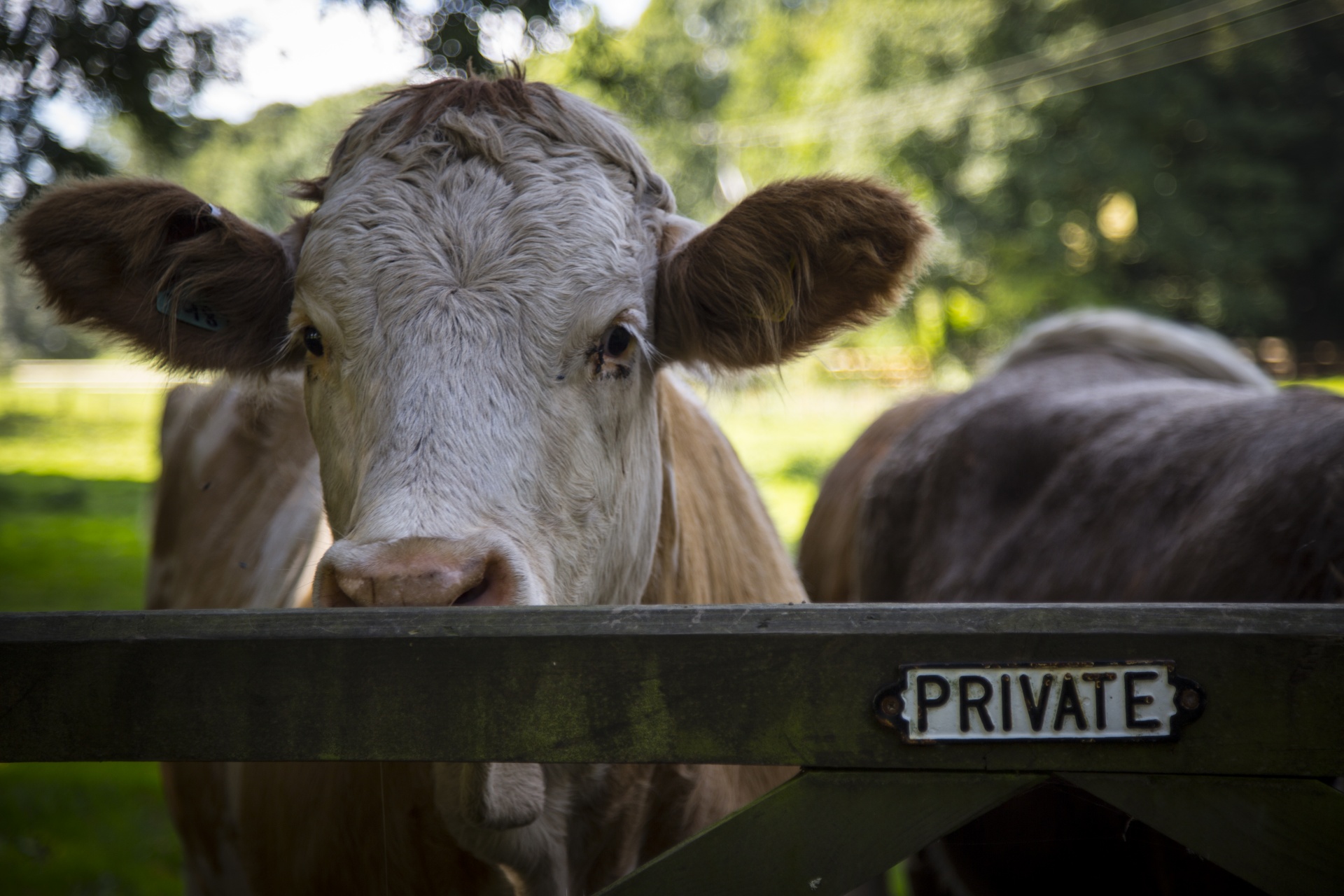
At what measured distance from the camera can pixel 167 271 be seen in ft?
6.45

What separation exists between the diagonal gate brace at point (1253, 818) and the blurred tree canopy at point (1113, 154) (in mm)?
21000

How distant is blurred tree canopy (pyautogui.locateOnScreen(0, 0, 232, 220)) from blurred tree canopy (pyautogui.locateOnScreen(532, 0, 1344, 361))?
702 inches

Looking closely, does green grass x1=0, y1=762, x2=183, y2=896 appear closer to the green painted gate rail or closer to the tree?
the green painted gate rail

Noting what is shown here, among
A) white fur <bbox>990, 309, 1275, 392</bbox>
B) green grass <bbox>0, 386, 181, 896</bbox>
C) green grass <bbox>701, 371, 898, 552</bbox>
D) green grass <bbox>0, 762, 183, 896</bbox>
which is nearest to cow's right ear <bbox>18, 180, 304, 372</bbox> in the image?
green grass <bbox>0, 386, 181, 896</bbox>

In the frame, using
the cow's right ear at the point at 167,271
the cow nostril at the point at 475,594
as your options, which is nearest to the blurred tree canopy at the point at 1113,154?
the cow's right ear at the point at 167,271

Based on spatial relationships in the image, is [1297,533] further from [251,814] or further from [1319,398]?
[251,814]

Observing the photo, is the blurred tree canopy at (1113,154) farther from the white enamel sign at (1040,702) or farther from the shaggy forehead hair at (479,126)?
the white enamel sign at (1040,702)

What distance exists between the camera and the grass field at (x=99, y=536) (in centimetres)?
408

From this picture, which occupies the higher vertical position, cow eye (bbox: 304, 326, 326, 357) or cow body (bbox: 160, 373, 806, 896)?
cow eye (bbox: 304, 326, 326, 357)

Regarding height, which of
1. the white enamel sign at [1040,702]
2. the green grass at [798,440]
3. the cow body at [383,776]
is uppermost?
the white enamel sign at [1040,702]

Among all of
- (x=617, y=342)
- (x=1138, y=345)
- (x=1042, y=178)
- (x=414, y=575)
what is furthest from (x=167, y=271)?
(x=1042, y=178)

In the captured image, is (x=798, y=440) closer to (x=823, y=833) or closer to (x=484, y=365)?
(x=484, y=365)

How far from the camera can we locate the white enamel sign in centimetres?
102

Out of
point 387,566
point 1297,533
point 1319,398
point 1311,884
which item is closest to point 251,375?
point 387,566
